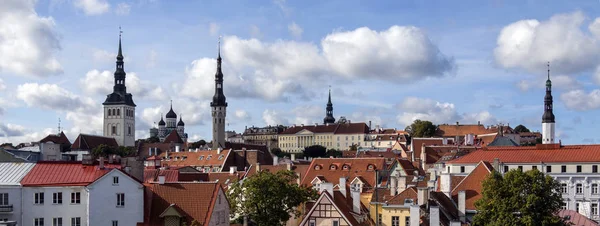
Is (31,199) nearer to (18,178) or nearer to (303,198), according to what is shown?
(18,178)

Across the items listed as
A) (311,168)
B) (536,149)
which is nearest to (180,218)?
(311,168)

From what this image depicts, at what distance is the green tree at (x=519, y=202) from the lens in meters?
52.4

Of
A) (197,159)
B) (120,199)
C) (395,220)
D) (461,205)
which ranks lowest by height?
(395,220)

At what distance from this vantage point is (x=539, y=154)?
8475 cm

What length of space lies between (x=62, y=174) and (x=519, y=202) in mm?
31542

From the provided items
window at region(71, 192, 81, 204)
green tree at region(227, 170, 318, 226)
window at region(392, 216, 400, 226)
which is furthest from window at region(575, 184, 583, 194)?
window at region(71, 192, 81, 204)

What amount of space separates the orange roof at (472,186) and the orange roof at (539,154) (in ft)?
42.0

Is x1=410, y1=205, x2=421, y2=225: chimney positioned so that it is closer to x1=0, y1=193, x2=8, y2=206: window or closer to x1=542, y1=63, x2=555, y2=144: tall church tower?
x1=0, y1=193, x2=8, y2=206: window

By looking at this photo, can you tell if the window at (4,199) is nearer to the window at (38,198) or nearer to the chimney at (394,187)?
the window at (38,198)

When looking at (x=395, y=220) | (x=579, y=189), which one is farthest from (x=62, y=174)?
(x=579, y=189)

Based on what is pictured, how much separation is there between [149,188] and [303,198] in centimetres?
1126

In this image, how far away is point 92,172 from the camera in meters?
50.9

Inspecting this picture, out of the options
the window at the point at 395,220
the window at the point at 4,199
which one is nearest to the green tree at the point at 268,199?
the window at the point at 395,220

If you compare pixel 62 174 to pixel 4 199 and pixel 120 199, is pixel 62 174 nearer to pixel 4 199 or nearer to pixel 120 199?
pixel 4 199
